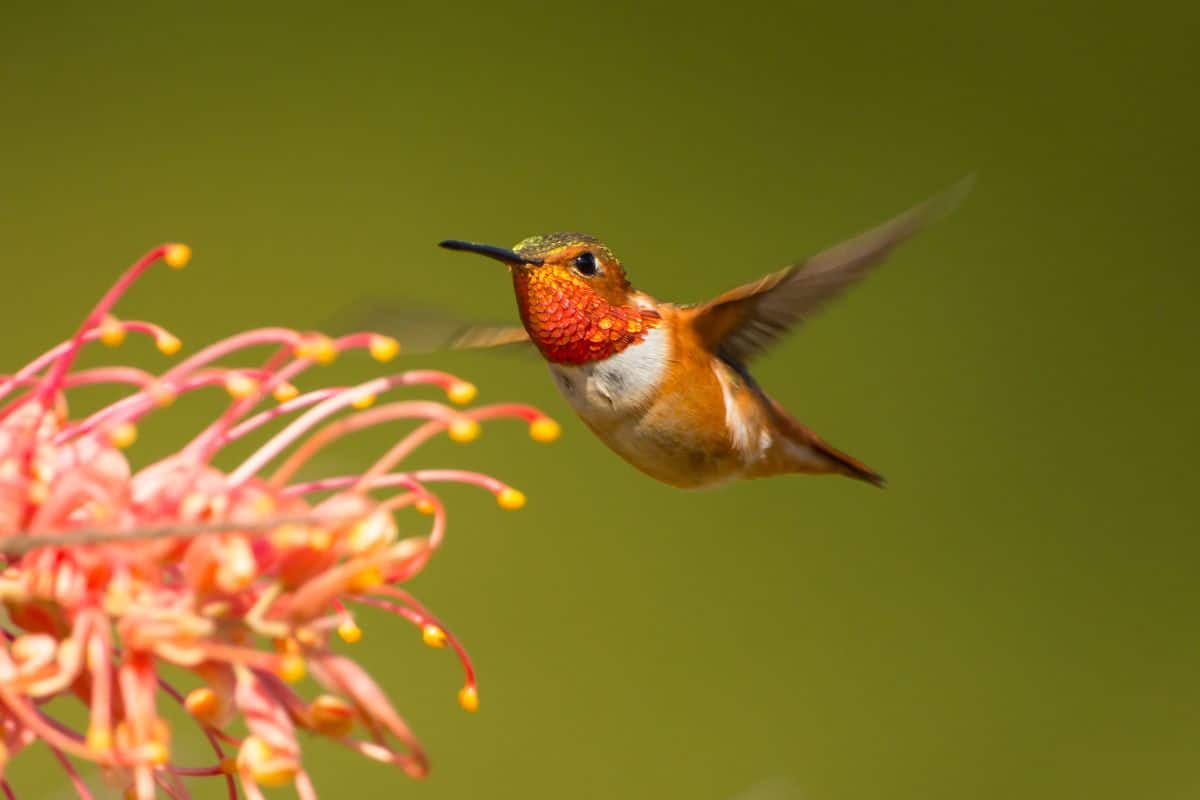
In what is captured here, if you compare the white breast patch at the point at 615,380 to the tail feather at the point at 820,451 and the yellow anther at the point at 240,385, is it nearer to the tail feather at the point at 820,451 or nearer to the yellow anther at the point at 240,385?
the tail feather at the point at 820,451

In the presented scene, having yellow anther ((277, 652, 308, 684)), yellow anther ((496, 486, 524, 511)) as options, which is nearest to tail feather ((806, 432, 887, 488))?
yellow anther ((496, 486, 524, 511))

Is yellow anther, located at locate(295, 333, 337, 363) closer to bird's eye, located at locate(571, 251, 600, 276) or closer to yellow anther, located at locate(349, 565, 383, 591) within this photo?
yellow anther, located at locate(349, 565, 383, 591)

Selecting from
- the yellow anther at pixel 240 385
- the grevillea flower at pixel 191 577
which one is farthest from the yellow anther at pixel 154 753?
the yellow anther at pixel 240 385

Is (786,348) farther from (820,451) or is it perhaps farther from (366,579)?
(366,579)

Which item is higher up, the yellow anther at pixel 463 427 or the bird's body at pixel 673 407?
the yellow anther at pixel 463 427

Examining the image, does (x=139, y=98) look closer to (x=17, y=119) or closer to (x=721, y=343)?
(x=17, y=119)

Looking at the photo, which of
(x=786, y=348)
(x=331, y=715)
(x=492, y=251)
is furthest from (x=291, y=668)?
(x=786, y=348)

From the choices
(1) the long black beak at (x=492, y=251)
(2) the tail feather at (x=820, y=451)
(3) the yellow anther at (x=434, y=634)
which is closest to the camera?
(3) the yellow anther at (x=434, y=634)
